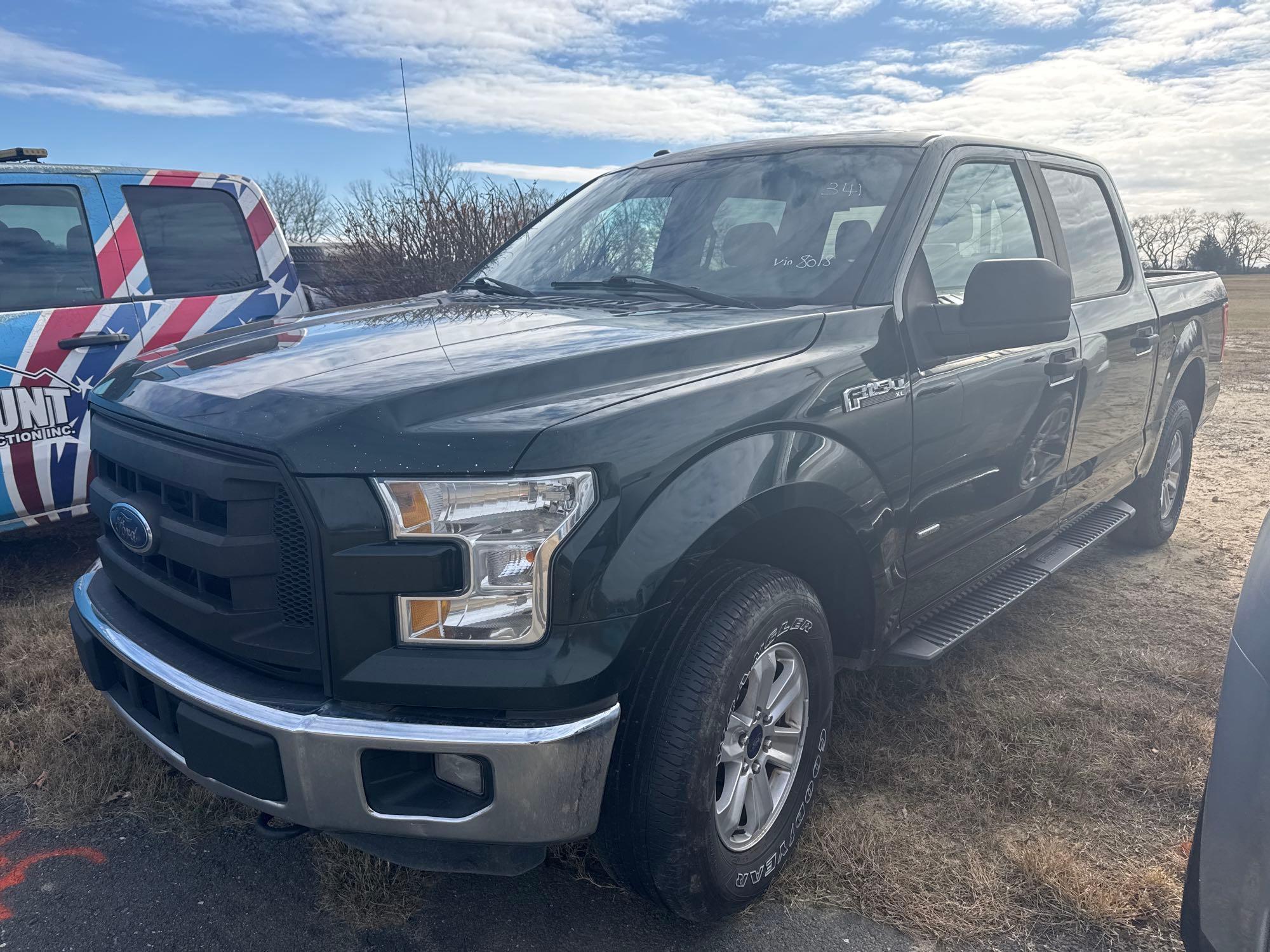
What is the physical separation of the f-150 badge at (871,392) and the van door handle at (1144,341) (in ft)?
6.31

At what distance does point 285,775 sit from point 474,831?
369 mm

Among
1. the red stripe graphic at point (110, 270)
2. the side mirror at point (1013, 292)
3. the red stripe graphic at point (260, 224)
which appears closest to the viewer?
the side mirror at point (1013, 292)

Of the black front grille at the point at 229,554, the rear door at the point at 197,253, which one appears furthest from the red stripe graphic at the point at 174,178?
the black front grille at the point at 229,554

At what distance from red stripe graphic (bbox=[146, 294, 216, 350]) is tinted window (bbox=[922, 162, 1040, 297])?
3496 millimetres

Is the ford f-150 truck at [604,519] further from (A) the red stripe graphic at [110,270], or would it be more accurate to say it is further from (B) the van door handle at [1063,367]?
(A) the red stripe graphic at [110,270]

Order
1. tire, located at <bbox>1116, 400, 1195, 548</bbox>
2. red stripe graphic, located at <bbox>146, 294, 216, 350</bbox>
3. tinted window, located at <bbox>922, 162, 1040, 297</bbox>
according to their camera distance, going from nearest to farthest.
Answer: tinted window, located at <bbox>922, 162, 1040, 297</bbox> < red stripe graphic, located at <bbox>146, 294, 216, 350</bbox> < tire, located at <bbox>1116, 400, 1195, 548</bbox>

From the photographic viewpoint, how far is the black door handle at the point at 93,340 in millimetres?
4125

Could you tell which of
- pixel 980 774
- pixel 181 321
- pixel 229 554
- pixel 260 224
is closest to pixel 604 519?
pixel 229 554

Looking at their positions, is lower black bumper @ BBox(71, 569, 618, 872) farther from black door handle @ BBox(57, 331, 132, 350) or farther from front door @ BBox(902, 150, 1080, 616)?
black door handle @ BBox(57, 331, 132, 350)

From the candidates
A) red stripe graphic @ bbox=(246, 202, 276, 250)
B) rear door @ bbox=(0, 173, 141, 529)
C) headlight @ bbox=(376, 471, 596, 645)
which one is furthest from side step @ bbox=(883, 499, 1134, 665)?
red stripe graphic @ bbox=(246, 202, 276, 250)

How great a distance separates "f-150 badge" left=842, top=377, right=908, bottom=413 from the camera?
7.64 ft

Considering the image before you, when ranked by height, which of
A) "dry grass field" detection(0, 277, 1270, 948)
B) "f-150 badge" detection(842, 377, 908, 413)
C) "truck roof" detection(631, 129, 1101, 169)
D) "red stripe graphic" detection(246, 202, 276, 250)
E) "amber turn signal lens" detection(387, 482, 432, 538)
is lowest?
"dry grass field" detection(0, 277, 1270, 948)

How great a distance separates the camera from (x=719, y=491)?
197cm

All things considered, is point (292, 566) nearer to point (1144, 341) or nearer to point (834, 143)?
point (834, 143)
